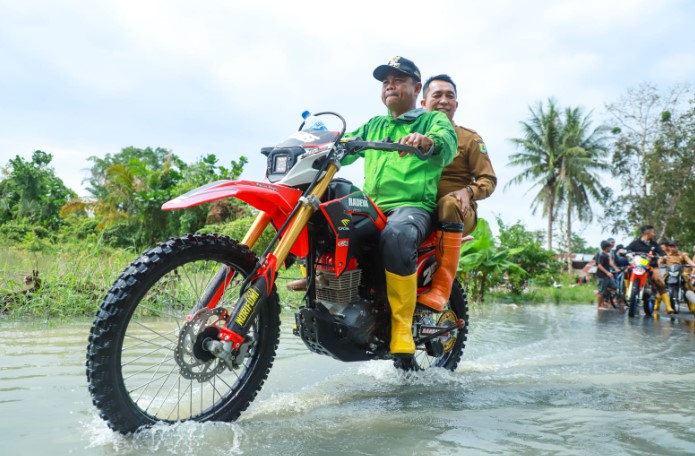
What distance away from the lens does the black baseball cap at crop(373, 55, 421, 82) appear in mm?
3506

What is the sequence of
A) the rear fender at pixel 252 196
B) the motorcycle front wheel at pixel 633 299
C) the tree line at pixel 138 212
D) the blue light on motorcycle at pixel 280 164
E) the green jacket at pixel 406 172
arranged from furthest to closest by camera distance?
the tree line at pixel 138 212, the motorcycle front wheel at pixel 633 299, the green jacket at pixel 406 172, the blue light on motorcycle at pixel 280 164, the rear fender at pixel 252 196

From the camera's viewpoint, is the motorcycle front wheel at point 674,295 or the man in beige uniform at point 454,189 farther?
the motorcycle front wheel at point 674,295

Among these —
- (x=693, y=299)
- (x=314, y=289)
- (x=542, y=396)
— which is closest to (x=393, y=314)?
(x=314, y=289)

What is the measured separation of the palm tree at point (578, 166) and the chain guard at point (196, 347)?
34419mm

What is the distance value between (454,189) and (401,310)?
1.46 metres

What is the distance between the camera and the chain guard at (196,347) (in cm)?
237

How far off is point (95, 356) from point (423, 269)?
2.14 metres

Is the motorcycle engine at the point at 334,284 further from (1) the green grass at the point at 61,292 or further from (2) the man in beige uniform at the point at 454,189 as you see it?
(1) the green grass at the point at 61,292

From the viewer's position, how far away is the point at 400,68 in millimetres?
3496

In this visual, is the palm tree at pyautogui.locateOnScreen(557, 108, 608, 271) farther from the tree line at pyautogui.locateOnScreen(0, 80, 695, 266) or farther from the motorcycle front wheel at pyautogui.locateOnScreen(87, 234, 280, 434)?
the motorcycle front wheel at pyautogui.locateOnScreen(87, 234, 280, 434)

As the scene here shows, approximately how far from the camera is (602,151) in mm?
35125

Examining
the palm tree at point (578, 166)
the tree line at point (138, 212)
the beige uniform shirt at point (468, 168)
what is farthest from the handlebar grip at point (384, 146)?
the palm tree at point (578, 166)

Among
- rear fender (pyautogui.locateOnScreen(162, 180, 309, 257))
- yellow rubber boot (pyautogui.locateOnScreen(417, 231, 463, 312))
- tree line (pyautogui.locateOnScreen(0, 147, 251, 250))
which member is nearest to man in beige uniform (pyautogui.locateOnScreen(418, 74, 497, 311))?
yellow rubber boot (pyautogui.locateOnScreen(417, 231, 463, 312))

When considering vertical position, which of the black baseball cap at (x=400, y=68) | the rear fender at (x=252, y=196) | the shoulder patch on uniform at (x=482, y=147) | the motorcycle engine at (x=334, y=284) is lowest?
the motorcycle engine at (x=334, y=284)
